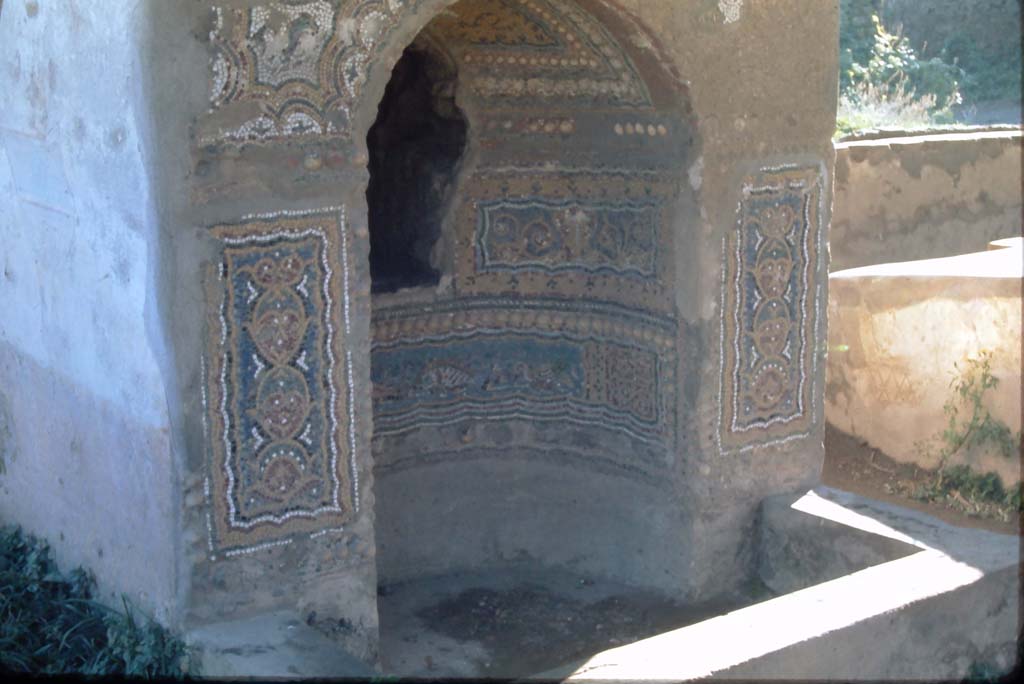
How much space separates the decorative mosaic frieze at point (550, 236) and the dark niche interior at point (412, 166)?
21cm

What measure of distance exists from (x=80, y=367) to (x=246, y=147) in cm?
99

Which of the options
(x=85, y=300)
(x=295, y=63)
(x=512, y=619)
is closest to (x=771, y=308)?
(x=512, y=619)

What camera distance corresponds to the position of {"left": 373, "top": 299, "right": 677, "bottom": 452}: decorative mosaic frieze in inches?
183

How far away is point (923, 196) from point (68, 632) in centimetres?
536

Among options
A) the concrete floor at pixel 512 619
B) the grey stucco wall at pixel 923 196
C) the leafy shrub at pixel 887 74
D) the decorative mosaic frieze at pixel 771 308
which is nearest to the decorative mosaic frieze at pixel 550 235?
the decorative mosaic frieze at pixel 771 308

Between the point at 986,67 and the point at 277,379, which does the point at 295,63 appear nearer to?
the point at 277,379

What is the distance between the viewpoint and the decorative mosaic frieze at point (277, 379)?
10.9ft

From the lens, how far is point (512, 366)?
4941 millimetres

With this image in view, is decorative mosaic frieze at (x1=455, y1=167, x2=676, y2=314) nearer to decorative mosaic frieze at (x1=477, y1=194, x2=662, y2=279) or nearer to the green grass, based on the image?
decorative mosaic frieze at (x1=477, y1=194, x2=662, y2=279)

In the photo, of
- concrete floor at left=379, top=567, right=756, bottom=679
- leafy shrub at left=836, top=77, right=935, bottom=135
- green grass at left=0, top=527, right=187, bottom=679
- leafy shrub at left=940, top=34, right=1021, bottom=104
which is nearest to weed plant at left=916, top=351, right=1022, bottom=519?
concrete floor at left=379, top=567, right=756, bottom=679

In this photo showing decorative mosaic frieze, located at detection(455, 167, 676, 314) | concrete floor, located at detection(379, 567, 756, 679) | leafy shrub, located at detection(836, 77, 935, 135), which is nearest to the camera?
concrete floor, located at detection(379, 567, 756, 679)

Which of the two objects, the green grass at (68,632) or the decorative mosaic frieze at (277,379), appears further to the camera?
the green grass at (68,632)

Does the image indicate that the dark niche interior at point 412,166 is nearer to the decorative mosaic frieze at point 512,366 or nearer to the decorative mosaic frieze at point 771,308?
the decorative mosaic frieze at point 512,366

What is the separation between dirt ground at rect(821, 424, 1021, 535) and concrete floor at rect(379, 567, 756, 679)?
815 millimetres
